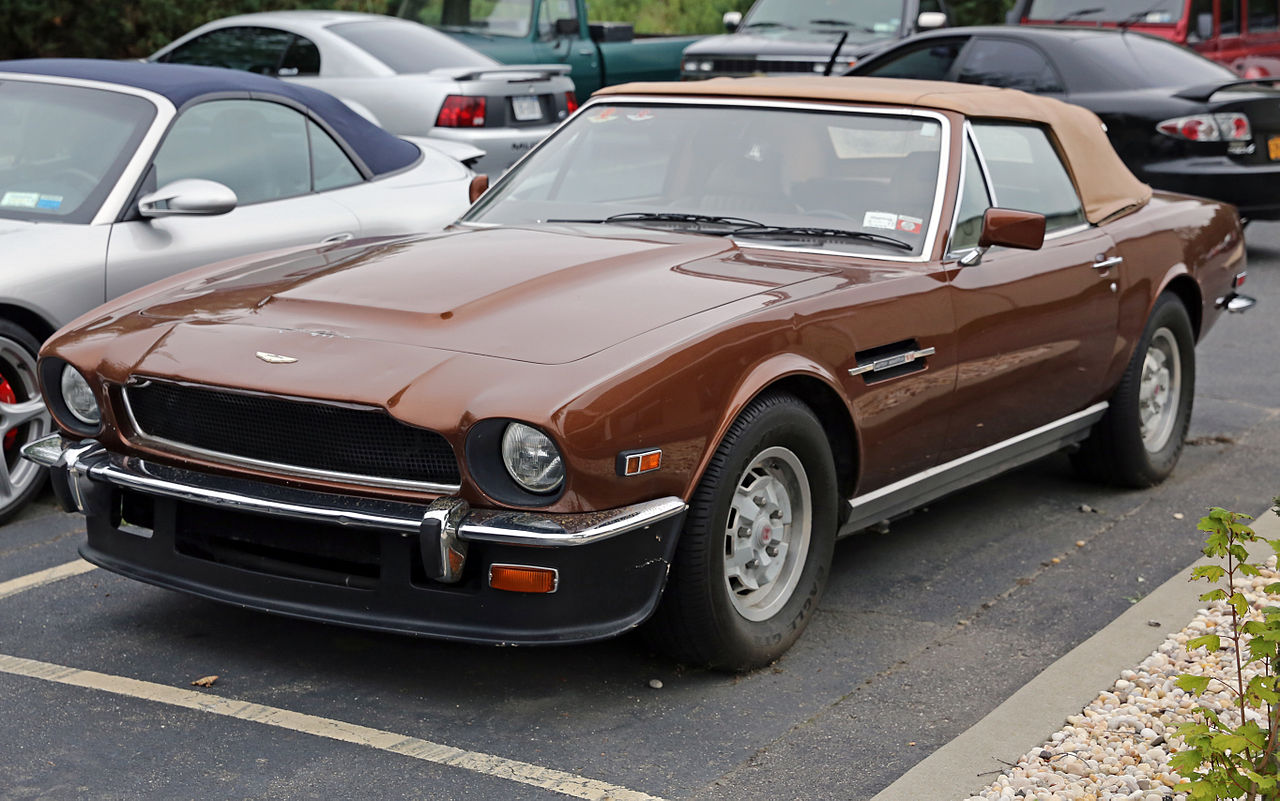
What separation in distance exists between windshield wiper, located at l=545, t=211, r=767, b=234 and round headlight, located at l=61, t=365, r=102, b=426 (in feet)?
5.49

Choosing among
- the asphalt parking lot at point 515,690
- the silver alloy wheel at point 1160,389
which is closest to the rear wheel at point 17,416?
the asphalt parking lot at point 515,690

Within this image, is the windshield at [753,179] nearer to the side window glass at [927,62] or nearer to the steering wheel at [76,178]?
the steering wheel at [76,178]

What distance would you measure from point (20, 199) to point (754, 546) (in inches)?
134

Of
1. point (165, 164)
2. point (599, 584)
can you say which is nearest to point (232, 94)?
point (165, 164)

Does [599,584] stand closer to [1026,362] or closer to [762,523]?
[762,523]

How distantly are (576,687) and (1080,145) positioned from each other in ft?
10.7

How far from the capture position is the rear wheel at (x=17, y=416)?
5.38 metres


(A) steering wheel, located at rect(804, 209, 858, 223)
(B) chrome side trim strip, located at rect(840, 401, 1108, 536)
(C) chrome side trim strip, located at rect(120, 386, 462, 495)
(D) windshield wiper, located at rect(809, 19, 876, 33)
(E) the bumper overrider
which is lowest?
(B) chrome side trim strip, located at rect(840, 401, 1108, 536)

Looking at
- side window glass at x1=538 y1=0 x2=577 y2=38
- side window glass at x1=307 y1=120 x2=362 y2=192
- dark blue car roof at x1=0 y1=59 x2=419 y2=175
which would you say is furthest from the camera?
side window glass at x1=538 y1=0 x2=577 y2=38

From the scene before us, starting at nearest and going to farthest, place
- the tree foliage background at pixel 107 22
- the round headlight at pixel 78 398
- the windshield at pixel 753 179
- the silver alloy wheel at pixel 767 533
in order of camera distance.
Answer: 1. the silver alloy wheel at pixel 767 533
2. the round headlight at pixel 78 398
3. the windshield at pixel 753 179
4. the tree foliage background at pixel 107 22

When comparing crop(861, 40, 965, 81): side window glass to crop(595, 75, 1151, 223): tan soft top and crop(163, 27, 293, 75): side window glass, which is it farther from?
crop(595, 75, 1151, 223): tan soft top

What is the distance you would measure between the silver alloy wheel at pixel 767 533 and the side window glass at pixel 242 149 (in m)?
3.11

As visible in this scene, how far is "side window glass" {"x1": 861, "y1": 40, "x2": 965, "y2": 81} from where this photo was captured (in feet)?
37.8

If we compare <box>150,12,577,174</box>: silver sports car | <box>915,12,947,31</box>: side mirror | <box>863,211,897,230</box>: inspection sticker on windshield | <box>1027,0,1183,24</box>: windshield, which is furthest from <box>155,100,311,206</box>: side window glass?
<box>1027,0,1183,24</box>: windshield
